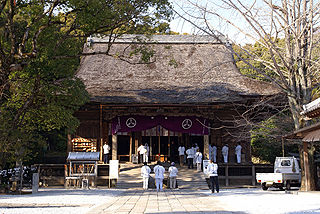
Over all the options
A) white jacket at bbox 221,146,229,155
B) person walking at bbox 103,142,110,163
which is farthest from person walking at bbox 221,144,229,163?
person walking at bbox 103,142,110,163

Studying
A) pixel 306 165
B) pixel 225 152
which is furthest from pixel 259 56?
pixel 225 152

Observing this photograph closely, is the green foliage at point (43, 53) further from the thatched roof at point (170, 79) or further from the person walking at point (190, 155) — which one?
the person walking at point (190, 155)

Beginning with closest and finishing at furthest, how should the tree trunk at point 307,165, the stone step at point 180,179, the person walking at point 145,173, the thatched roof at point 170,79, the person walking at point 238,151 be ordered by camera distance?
the tree trunk at point 307,165, the person walking at point 145,173, the stone step at point 180,179, the thatched roof at point 170,79, the person walking at point 238,151

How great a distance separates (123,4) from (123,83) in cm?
724

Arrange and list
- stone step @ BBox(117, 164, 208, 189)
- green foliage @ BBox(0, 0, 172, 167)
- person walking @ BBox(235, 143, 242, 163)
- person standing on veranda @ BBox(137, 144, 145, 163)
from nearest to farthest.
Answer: green foliage @ BBox(0, 0, 172, 167)
stone step @ BBox(117, 164, 208, 189)
person standing on veranda @ BBox(137, 144, 145, 163)
person walking @ BBox(235, 143, 242, 163)

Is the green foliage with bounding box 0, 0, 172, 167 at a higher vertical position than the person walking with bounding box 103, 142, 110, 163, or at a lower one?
higher

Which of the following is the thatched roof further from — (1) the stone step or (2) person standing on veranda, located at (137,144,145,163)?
(1) the stone step

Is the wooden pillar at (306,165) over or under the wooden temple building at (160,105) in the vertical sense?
under

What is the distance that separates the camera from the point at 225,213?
728 cm

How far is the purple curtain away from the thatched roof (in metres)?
1.33

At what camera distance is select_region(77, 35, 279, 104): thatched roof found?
17.9m

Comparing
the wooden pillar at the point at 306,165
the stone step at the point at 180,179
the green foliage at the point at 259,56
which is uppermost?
the green foliage at the point at 259,56

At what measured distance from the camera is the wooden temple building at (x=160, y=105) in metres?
18.0

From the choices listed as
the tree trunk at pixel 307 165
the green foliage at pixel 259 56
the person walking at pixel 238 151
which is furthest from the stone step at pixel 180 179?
the green foliage at pixel 259 56
